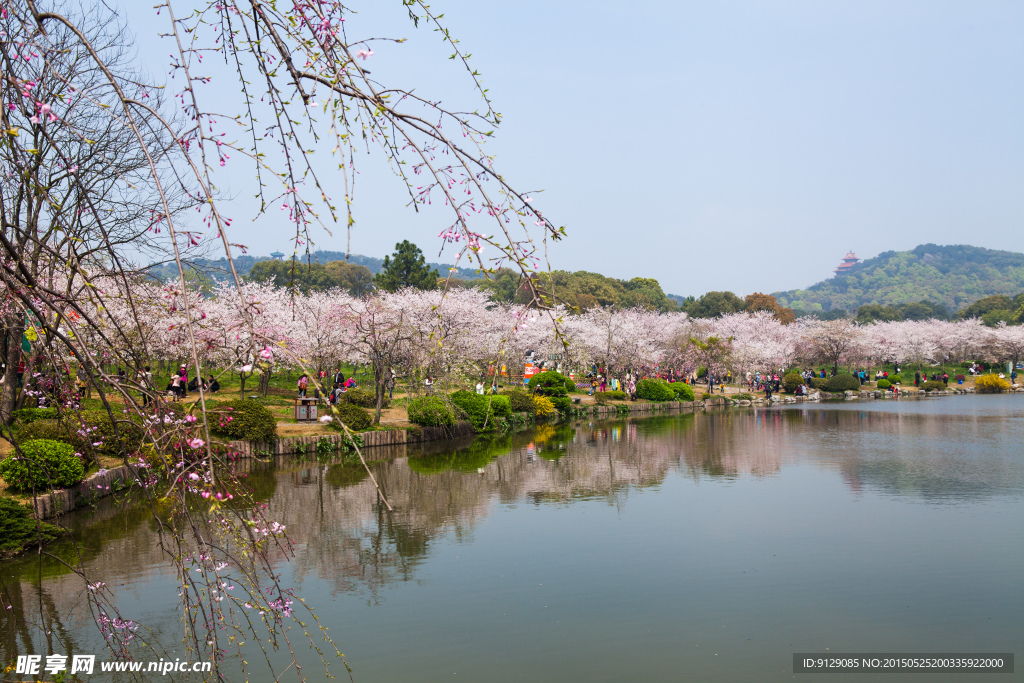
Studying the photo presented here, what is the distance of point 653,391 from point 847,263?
185m

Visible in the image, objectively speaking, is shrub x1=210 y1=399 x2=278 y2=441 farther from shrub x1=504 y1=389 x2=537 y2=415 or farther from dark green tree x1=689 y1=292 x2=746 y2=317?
dark green tree x1=689 y1=292 x2=746 y2=317

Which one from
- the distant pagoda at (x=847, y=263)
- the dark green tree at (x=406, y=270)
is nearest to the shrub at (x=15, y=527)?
the dark green tree at (x=406, y=270)

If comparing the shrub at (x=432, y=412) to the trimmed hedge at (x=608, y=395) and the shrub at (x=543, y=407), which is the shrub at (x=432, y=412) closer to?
the shrub at (x=543, y=407)

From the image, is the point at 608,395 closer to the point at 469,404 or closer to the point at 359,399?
the point at 469,404

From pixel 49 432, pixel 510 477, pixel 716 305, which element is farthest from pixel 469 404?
pixel 716 305

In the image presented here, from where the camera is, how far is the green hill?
458 ft

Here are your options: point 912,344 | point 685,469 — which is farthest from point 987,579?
point 912,344

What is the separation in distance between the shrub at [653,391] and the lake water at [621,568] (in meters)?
16.1

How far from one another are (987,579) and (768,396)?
1157 inches

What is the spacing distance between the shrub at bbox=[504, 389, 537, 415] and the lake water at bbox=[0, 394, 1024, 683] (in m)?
8.34

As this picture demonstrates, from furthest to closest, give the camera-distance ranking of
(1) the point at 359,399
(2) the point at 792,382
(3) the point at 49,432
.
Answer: (2) the point at 792,382, (1) the point at 359,399, (3) the point at 49,432

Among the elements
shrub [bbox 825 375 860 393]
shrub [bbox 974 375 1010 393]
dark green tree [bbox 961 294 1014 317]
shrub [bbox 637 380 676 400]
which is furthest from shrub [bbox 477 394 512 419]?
dark green tree [bbox 961 294 1014 317]

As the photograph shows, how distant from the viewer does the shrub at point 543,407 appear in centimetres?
2450

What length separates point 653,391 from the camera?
1232 inches
